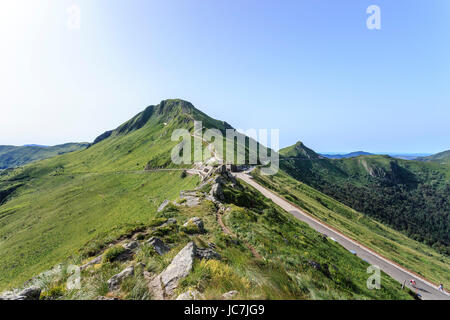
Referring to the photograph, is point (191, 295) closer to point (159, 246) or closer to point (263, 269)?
point (263, 269)

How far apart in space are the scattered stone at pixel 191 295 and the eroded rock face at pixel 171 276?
3.29 ft

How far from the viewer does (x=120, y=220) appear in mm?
47469

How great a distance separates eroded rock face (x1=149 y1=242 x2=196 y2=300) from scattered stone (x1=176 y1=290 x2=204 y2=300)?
3.29ft

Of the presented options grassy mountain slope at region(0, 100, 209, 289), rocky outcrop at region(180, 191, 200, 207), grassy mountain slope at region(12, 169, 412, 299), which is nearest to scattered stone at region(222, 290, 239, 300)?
grassy mountain slope at region(12, 169, 412, 299)

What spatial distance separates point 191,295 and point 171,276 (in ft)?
6.13

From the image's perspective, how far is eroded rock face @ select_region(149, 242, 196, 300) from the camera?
670cm

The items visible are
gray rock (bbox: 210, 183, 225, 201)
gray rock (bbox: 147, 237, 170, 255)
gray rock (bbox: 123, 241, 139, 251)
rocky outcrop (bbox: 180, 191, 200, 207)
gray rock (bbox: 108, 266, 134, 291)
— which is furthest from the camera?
gray rock (bbox: 210, 183, 225, 201)

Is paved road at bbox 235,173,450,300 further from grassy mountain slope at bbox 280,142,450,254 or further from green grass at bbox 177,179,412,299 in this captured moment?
grassy mountain slope at bbox 280,142,450,254

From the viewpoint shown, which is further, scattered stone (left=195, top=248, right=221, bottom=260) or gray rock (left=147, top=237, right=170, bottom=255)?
gray rock (left=147, top=237, right=170, bottom=255)

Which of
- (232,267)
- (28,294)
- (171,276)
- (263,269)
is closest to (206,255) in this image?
(232,267)

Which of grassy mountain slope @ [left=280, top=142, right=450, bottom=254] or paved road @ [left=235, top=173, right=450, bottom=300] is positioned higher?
paved road @ [left=235, top=173, right=450, bottom=300]

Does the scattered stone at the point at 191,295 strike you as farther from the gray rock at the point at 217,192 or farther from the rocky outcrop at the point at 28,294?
the gray rock at the point at 217,192

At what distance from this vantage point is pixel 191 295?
590cm
